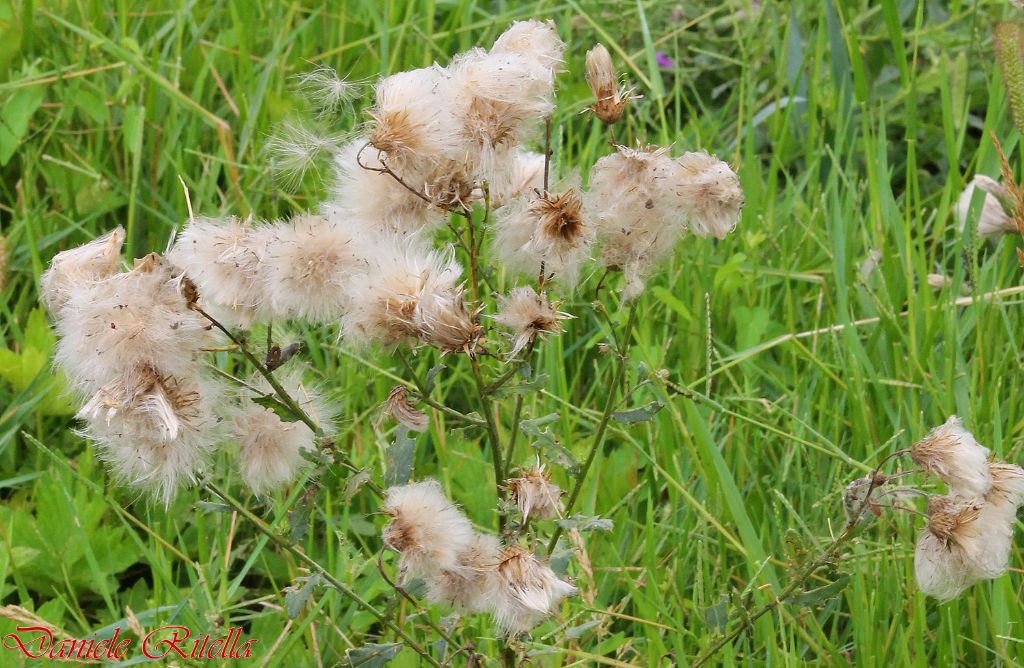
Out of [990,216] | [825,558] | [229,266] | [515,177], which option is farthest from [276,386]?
[990,216]

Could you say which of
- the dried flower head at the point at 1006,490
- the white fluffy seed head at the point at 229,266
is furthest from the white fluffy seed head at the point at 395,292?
the dried flower head at the point at 1006,490

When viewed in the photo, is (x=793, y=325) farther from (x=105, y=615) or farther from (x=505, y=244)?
(x=105, y=615)

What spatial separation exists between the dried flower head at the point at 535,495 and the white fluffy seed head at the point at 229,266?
345mm

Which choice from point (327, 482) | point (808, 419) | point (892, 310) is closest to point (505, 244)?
point (327, 482)

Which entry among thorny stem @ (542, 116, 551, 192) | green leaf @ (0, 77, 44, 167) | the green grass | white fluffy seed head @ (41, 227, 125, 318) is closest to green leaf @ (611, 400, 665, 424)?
the green grass

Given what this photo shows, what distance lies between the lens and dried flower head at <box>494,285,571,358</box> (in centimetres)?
120

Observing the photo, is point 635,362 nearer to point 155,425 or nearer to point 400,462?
point 400,462

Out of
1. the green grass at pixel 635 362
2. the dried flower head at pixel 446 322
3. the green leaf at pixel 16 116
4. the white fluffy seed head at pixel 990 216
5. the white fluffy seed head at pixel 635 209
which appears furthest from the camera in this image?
the green leaf at pixel 16 116

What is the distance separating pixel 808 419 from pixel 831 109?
118cm

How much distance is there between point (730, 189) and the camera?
1269 mm

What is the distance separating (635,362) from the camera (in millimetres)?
2311

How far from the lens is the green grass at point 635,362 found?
1.81 metres

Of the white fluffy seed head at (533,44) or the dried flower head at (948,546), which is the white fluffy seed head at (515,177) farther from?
the dried flower head at (948,546)

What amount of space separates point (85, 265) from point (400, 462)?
1.48ft
